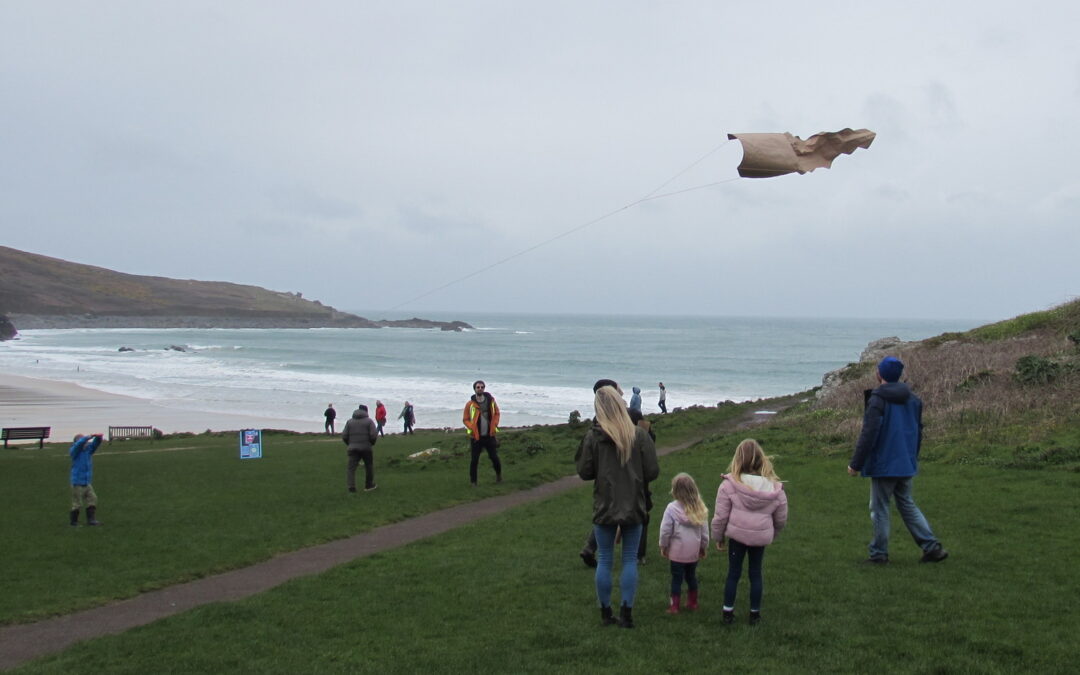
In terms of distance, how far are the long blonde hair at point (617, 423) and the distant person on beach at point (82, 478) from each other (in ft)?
26.8

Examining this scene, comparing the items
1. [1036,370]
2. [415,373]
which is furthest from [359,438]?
[415,373]

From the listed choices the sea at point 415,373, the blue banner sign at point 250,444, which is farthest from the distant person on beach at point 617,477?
the sea at point 415,373

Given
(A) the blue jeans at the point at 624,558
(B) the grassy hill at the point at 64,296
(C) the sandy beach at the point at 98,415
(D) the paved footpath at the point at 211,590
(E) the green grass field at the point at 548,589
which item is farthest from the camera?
(B) the grassy hill at the point at 64,296

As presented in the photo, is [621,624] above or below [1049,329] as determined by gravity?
below

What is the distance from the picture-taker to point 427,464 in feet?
59.8

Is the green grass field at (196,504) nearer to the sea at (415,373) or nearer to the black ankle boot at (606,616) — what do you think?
the black ankle boot at (606,616)

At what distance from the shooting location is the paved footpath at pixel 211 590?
262 inches

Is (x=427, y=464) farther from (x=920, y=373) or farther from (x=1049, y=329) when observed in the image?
(x=1049, y=329)

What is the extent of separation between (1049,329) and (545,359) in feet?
228

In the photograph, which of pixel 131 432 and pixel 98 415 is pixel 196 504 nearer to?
pixel 131 432

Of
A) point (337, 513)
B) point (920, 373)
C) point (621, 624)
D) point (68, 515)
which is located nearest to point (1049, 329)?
point (920, 373)

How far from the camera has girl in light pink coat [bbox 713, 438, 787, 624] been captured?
585 cm

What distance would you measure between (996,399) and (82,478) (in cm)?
1532

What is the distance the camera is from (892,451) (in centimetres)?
716
